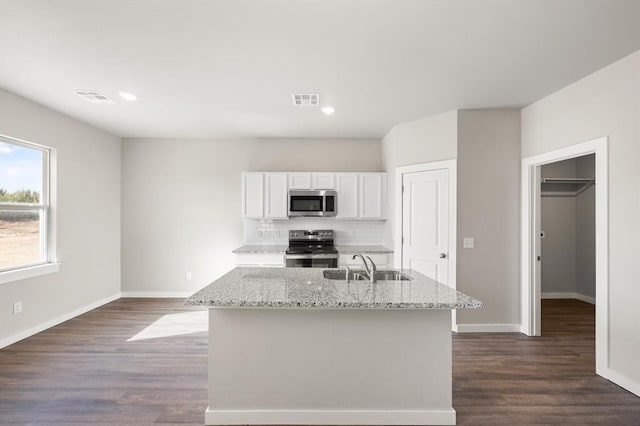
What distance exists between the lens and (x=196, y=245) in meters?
5.63

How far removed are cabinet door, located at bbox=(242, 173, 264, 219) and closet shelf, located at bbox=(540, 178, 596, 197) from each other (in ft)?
14.2

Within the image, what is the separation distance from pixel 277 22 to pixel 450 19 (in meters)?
1.11

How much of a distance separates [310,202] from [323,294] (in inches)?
121

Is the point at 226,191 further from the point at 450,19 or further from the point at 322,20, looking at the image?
the point at 450,19

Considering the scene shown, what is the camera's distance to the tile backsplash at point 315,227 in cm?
557

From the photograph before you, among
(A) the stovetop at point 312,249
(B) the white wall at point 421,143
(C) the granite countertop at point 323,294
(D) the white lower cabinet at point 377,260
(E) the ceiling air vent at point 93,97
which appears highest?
(E) the ceiling air vent at point 93,97

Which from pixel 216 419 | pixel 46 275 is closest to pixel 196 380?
pixel 216 419

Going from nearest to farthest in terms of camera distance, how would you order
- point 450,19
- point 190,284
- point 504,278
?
1. point 450,19
2. point 504,278
3. point 190,284

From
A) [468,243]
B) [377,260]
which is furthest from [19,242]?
[468,243]

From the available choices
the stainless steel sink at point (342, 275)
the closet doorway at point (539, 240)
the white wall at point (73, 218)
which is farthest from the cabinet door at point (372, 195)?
the white wall at point (73, 218)

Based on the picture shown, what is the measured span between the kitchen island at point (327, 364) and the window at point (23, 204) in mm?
3029

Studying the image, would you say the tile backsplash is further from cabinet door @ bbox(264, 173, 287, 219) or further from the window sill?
the window sill

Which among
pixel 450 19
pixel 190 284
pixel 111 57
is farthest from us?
pixel 190 284

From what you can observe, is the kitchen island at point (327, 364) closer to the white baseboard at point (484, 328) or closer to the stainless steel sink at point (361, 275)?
the stainless steel sink at point (361, 275)
